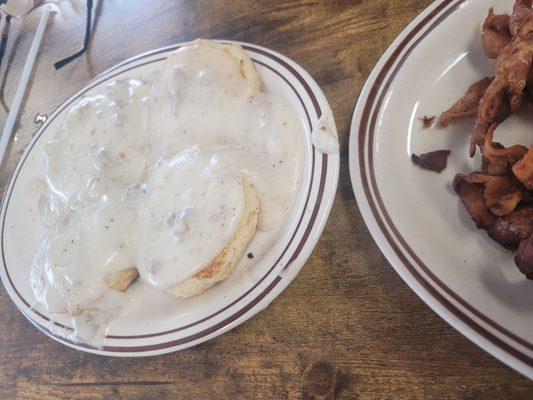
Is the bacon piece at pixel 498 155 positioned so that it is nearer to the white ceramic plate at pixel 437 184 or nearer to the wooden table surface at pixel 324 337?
the white ceramic plate at pixel 437 184

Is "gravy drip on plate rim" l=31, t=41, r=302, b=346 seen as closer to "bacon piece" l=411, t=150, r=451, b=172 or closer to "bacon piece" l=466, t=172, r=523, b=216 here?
"bacon piece" l=411, t=150, r=451, b=172

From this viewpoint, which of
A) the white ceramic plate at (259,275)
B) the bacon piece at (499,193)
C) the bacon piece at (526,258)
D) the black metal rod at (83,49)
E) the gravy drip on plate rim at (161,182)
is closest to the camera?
the bacon piece at (526,258)

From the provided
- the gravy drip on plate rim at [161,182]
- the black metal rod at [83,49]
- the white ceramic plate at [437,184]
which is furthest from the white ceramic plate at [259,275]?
the black metal rod at [83,49]

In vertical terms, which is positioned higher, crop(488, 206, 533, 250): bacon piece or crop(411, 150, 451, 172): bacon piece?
crop(411, 150, 451, 172): bacon piece

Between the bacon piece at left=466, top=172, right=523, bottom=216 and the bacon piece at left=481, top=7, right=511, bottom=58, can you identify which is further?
the bacon piece at left=481, top=7, right=511, bottom=58

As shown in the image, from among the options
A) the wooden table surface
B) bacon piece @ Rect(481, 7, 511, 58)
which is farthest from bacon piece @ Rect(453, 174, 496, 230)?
bacon piece @ Rect(481, 7, 511, 58)

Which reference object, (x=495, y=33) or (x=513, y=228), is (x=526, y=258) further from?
(x=495, y=33)
